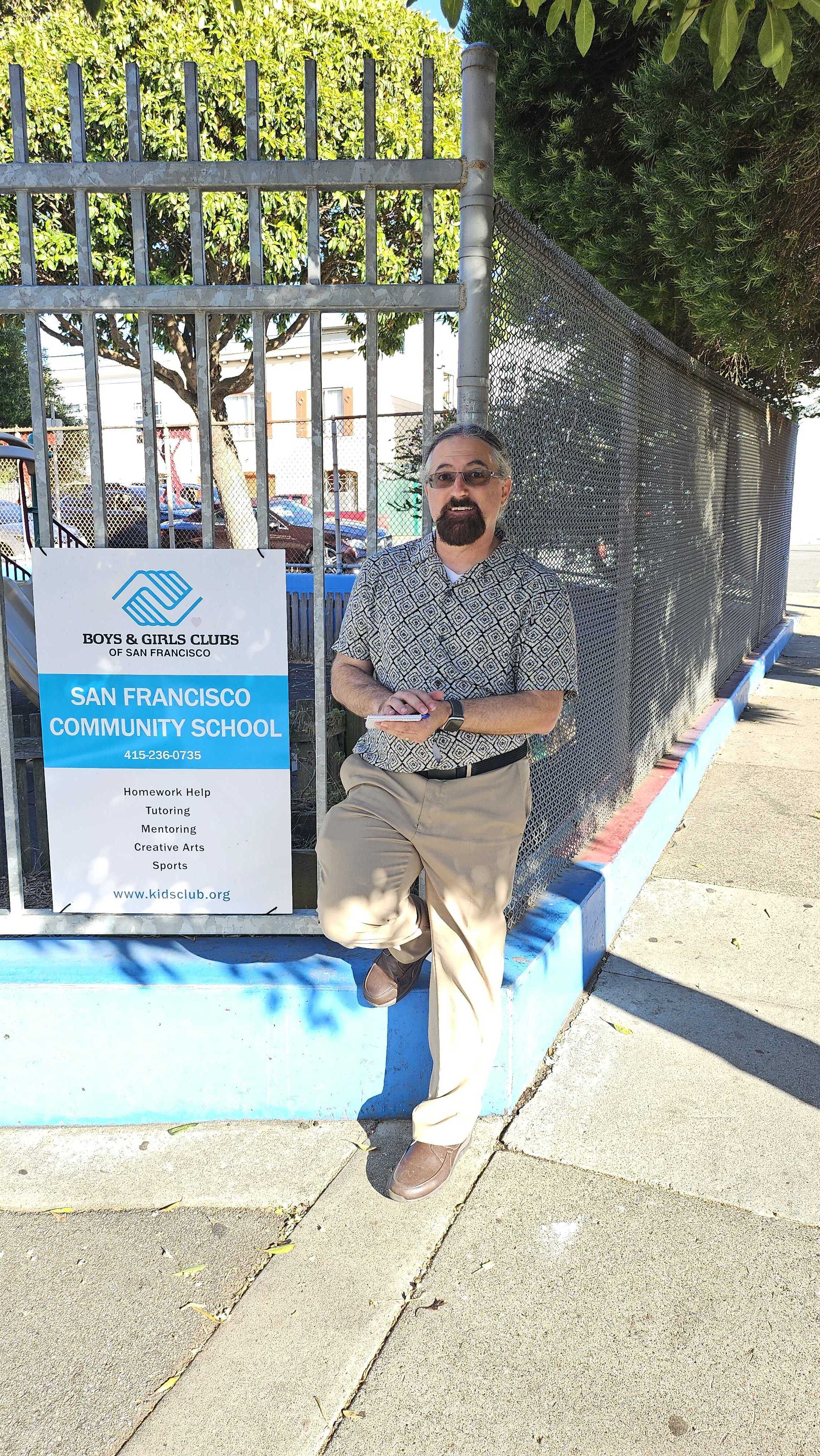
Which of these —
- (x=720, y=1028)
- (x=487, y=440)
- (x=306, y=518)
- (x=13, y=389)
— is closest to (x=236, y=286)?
(x=487, y=440)

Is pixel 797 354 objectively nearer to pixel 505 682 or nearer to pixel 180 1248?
pixel 505 682

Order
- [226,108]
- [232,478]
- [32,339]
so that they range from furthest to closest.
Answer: [232,478] → [226,108] → [32,339]

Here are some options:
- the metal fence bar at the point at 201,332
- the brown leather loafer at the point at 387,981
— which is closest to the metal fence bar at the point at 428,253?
the metal fence bar at the point at 201,332

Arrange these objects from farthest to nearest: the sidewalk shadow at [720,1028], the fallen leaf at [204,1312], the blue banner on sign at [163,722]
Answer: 1. the sidewalk shadow at [720,1028]
2. the blue banner on sign at [163,722]
3. the fallen leaf at [204,1312]

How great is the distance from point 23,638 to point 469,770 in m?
1.93

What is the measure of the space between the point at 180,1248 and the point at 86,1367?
415mm

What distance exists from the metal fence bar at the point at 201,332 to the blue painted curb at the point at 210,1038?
130 centimetres

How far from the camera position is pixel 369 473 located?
3.09 metres

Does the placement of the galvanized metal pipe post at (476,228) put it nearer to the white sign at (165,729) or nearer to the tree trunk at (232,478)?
the white sign at (165,729)

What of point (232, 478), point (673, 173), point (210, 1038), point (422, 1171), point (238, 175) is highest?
point (673, 173)

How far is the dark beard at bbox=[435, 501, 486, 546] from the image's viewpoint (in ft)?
9.52

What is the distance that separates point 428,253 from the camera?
Answer: 3021mm

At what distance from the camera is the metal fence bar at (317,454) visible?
2.97 m

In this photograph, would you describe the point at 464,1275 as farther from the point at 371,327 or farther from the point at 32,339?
the point at 32,339
